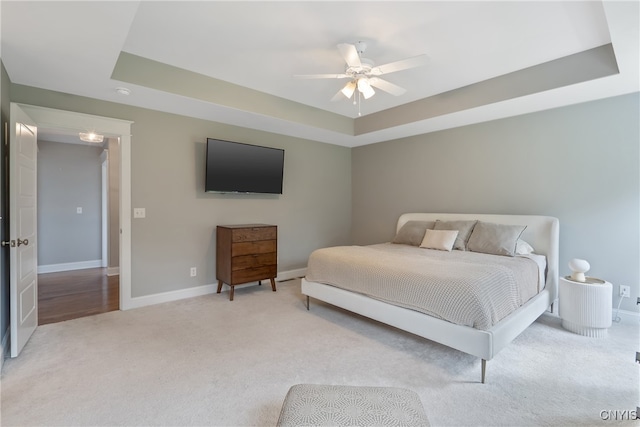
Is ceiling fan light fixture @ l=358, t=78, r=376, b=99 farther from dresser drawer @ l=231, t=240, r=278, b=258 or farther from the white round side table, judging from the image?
the white round side table

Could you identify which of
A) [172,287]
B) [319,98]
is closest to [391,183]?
[319,98]

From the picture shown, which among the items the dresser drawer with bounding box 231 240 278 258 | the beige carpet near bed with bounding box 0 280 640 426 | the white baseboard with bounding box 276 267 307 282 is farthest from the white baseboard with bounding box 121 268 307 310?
the white baseboard with bounding box 276 267 307 282

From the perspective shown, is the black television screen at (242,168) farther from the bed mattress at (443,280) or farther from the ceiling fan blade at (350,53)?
the ceiling fan blade at (350,53)

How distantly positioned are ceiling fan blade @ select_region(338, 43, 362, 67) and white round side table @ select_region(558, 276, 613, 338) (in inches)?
114

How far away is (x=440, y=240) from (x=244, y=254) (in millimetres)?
2487

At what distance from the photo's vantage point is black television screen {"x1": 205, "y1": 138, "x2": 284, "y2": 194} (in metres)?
3.99

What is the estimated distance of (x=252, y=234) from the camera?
13.2 feet

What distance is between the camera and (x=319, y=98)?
399 centimetres

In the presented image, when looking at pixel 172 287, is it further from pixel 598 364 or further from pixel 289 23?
pixel 598 364

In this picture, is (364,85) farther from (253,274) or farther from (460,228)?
(253,274)

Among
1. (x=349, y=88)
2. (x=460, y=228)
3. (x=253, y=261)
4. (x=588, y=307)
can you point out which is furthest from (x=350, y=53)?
(x=588, y=307)

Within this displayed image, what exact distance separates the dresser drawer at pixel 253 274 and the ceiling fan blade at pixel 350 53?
108 inches

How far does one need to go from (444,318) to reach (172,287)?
3230 millimetres

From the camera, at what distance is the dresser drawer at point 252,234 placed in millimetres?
3861
